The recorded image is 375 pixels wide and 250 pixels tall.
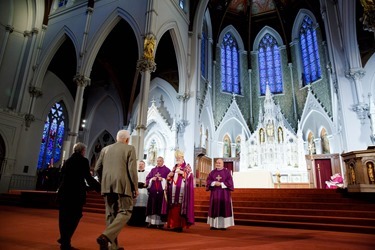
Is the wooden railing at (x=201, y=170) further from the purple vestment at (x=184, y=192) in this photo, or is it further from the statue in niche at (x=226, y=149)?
the purple vestment at (x=184, y=192)

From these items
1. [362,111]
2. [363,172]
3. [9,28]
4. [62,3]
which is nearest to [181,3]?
[62,3]

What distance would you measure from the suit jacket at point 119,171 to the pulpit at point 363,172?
656 cm

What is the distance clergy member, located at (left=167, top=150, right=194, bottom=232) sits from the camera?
5.16 meters

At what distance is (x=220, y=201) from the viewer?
5.85 meters

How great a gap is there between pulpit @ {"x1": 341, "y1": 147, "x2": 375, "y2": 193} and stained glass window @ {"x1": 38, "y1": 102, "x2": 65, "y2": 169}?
16718 millimetres

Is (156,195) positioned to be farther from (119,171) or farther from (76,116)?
(76,116)

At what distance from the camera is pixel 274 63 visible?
73.3ft

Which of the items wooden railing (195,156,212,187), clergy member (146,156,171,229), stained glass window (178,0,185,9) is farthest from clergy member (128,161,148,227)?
stained glass window (178,0,185,9)

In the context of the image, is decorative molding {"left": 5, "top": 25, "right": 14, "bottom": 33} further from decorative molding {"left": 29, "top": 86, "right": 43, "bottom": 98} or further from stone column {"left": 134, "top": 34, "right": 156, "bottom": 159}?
stone column {"left": 134, "top": 34, "right": 156, "bottom": 159}

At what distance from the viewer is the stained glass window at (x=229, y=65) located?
2167 centimetres

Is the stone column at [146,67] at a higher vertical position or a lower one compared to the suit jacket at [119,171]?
higher

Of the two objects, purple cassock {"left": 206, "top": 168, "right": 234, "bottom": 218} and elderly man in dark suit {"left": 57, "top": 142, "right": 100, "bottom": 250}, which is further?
Answer: purple cassock {"left": 206, "top": 168, "right": 234, "bottom": 218}

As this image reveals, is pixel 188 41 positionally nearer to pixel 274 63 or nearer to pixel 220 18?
pixel 220 18

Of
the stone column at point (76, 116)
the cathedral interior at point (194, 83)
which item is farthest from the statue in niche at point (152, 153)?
the stone column at point (76, 116)
